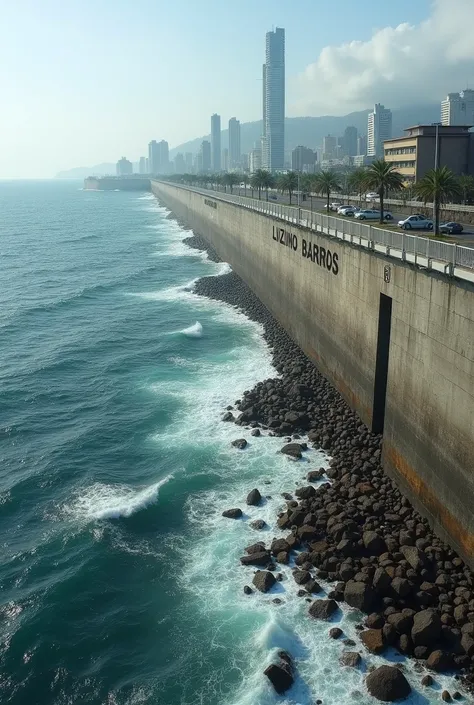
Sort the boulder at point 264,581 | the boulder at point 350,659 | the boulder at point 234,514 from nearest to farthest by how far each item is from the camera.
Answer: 1. the boulder at point 350,659
2. the boulder at point 264,581
3. the boulder at point 234,514

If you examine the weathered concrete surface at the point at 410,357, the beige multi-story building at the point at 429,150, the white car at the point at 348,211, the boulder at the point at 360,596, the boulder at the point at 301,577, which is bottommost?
the boulder at the point at 301,577

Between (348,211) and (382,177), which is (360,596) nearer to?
(382,177)

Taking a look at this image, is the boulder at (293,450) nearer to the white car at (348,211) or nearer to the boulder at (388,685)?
the boulder at (388,685)

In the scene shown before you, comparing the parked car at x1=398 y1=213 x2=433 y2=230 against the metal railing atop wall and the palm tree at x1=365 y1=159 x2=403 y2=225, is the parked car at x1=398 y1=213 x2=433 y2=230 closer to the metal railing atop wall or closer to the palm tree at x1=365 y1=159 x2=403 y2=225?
the palm tree at x1=365 y1=159 x2=403 y2=225

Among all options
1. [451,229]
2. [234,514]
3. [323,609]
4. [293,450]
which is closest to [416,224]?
[451,229]

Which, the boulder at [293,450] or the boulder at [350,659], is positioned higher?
the boulder at [293,450]

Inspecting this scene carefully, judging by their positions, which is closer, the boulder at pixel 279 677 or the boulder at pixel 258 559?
the boulder at pixel 279 677

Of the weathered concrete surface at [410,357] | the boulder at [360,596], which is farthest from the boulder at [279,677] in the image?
the weathered concrete surface at [410,357]
